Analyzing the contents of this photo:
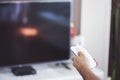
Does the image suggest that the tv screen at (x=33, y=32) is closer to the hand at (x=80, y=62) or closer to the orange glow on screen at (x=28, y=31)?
the orange glow on screen at (x=28, y=31)

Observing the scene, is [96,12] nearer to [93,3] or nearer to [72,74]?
[93,3]

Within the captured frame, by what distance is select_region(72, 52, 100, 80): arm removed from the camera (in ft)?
5.11

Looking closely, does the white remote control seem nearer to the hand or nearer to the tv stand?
the hand

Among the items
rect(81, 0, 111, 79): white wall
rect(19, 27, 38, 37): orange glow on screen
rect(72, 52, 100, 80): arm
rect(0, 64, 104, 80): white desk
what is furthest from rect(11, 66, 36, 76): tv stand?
rect(72, 52, 100, 80): arm

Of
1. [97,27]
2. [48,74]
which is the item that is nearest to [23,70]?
[48,74]

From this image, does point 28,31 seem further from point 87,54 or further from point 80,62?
point 80,62

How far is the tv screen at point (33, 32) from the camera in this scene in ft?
7.86

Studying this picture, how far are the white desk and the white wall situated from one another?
25 cm

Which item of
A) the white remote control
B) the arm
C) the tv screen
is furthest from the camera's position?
the tv screen

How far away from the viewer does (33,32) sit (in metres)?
2.46

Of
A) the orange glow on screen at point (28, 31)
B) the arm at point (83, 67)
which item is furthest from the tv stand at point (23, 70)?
the arm at point (83, 67)

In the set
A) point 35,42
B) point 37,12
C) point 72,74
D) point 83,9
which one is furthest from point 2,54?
point 83,9

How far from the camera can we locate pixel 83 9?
2732mm

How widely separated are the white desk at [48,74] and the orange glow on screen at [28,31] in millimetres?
319
